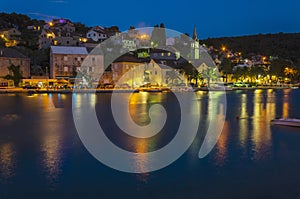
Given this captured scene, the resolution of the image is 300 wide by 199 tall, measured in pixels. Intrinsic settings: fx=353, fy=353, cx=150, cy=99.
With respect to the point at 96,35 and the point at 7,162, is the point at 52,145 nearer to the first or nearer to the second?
the point at 7,162

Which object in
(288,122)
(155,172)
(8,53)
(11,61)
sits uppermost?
(8,53)

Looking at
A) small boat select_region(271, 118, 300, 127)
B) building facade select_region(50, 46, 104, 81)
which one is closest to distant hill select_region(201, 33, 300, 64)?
building facade select_region(50, 46, 104, 81)

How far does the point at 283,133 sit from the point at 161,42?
199ft

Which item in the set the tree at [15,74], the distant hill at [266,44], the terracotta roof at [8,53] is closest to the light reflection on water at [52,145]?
the tree at [15,74]

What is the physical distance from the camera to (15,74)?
4312 centimetres

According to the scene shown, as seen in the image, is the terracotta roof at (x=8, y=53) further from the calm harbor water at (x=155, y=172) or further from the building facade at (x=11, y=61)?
the calm harbor water at (x=155, y=172)

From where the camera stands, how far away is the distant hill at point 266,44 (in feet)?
352

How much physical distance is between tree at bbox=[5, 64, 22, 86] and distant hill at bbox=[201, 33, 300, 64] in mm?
72350

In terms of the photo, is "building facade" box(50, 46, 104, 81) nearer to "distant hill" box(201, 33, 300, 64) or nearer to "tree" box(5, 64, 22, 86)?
"tree" box(5, 64, 22, 86)

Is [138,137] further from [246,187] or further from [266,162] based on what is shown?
[246,187]

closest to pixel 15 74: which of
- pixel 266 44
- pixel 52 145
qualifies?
pixel 52 145

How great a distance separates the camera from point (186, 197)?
743cm

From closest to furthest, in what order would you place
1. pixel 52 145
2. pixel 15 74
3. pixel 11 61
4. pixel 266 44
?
1. pixel 52 145
2. pixel 15 74
3. pixel 11 61
4. pixel 266 44

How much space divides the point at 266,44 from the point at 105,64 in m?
83.3
